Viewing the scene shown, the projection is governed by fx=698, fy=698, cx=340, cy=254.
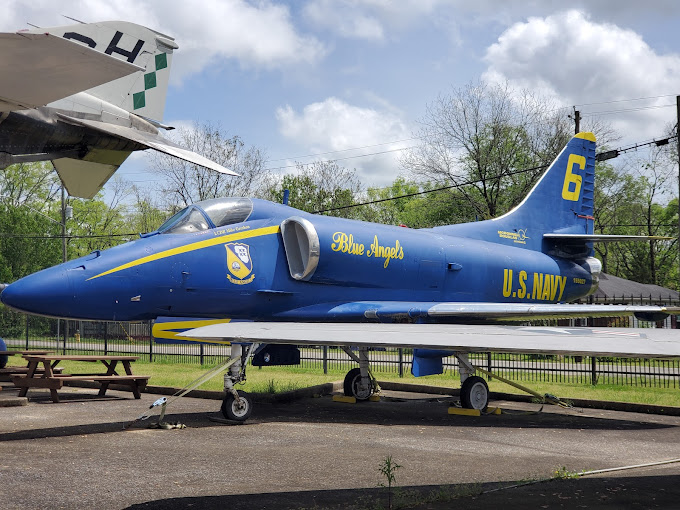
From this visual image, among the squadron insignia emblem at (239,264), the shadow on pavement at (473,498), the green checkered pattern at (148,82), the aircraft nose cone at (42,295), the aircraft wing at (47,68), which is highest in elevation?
the green checkered pattern at (148,82)

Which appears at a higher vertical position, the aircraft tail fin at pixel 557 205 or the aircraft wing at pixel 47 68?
the aircraft wing at pixel 47 68

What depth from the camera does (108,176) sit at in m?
19.7

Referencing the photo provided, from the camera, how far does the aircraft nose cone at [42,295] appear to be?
942 centimetres

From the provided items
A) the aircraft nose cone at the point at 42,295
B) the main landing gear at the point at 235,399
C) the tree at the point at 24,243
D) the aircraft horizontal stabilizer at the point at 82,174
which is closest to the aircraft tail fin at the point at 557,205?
the main landing gear at the point at 235,399

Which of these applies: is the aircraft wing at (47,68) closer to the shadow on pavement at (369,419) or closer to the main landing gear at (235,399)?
the main landing gear at (235,399)

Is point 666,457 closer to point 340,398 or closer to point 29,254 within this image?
point 340,398

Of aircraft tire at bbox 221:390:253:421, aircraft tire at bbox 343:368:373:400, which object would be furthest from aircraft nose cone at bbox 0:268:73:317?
aircraft tire at bbox 343:368:373:400

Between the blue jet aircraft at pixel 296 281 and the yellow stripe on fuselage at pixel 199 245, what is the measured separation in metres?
0.02

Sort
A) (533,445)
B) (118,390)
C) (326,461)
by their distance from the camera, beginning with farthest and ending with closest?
(118,390) → (533,445) → (326,461)

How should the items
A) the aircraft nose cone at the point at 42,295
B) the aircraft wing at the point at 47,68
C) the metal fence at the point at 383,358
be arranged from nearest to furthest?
1. the aircraft nose cone at the point at 42,295
2. the aircraft wing at the point at 47,68
3. the metal fence at the point at 383,358

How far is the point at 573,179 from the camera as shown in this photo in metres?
17.2

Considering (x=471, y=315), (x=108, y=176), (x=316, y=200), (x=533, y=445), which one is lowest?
(x=533, y=445)

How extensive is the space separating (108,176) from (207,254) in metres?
10.4

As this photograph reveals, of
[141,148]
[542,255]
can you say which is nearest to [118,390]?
[141,148]
